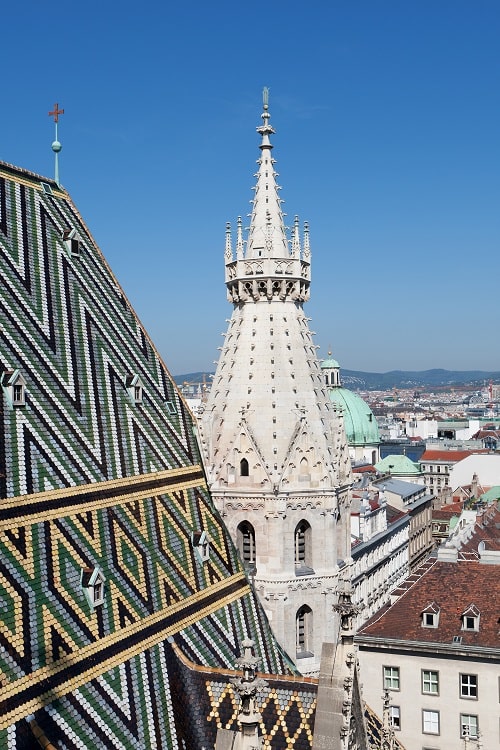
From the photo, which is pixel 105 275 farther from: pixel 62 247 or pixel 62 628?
pixel 62 628

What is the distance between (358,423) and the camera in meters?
89.4

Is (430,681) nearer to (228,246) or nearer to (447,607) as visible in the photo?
(447,607)

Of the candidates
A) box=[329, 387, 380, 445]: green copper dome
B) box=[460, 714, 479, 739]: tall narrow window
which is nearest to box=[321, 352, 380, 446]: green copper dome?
box=[329, 387, 380, 445]: green copper dome

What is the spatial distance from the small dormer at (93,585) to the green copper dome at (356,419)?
69802 millimetres

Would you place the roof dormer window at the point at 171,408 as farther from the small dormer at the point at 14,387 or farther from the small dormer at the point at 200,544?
the small dormer at the point at 14,387

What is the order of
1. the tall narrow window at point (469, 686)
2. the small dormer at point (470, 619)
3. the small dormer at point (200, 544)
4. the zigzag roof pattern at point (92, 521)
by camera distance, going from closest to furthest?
1. the zigzag roof pattern at point (92, 521)
2. the small dormer at point (200, 544)
3. the tall narrow window at point (469, 686)
4. the small dormer at point (470, 619)

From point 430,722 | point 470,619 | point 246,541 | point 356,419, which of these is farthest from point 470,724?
point 356,419

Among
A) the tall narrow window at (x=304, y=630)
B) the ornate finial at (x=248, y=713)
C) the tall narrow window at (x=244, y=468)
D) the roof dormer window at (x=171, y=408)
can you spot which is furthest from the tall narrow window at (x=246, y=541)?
the ornate finial at (x=248, y=713)

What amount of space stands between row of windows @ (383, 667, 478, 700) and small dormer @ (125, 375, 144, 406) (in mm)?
18566

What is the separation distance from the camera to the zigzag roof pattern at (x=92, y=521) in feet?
49.9

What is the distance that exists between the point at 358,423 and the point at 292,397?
63244mm

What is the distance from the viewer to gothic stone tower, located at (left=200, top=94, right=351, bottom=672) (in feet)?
87.0

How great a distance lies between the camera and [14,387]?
57.5ft

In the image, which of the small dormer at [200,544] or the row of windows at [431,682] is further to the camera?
the row of windows at [431,682]
